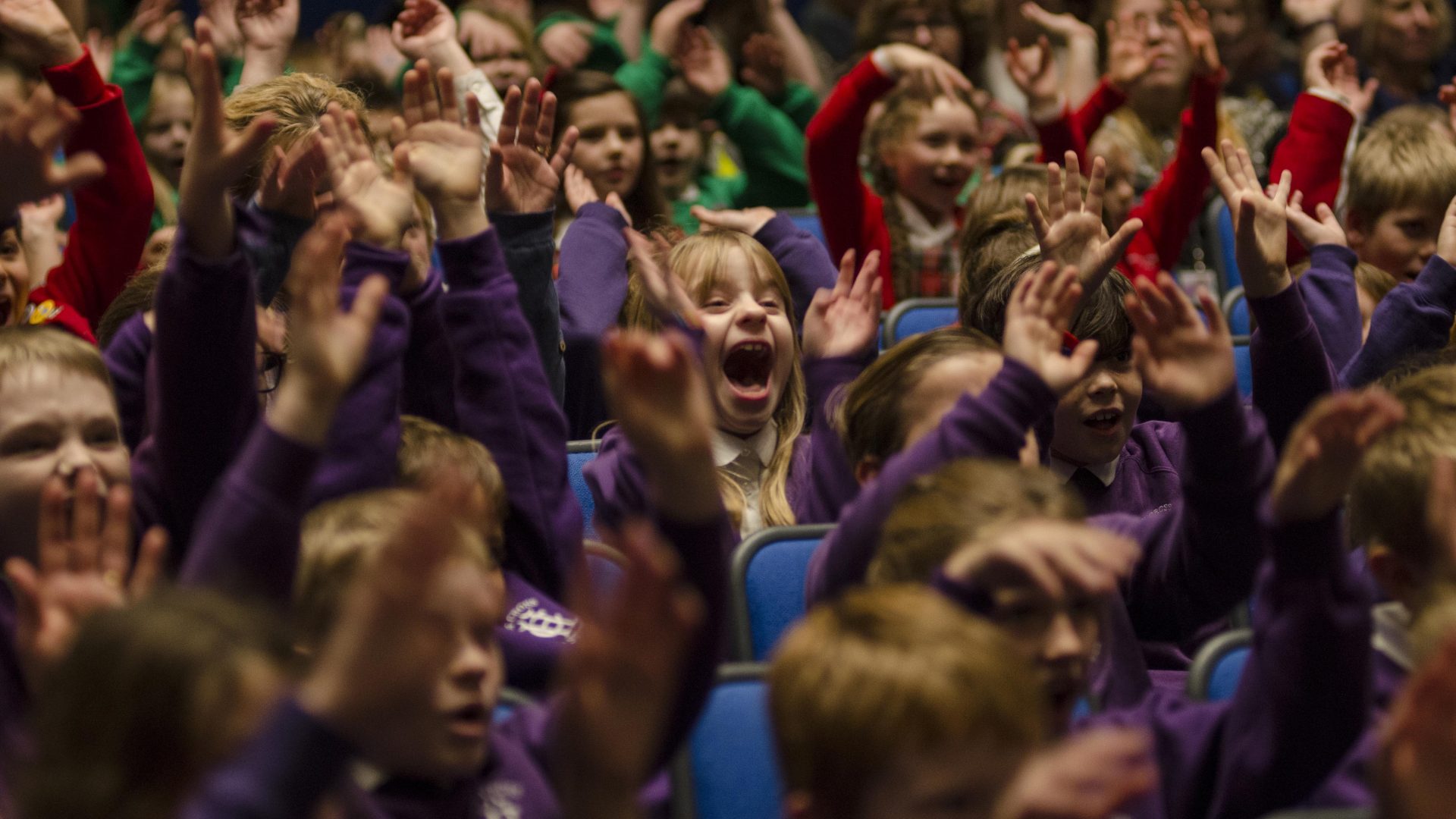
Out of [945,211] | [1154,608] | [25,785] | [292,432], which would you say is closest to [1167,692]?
[1154,608]

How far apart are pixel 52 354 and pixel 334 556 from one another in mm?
539

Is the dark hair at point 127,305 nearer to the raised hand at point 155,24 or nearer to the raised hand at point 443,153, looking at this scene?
the raised hand at point 443,153

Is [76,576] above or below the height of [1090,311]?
above

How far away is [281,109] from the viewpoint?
8.44ft

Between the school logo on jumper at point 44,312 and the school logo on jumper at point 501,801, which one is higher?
the school logo on jumper at point 501,801

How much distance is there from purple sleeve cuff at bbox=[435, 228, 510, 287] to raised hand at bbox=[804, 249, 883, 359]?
469 millimetres

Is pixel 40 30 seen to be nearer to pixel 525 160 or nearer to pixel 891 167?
pixel 525 160

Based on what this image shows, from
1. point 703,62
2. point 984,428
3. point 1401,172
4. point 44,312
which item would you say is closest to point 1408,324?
point 1401,172

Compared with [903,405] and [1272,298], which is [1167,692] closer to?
[903,405]

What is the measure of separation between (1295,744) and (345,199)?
54.3 inches

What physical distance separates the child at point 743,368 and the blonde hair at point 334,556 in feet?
2.44

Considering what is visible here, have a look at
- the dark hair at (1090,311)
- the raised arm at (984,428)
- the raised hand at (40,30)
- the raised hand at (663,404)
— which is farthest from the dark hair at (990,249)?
the raised hand at (40,30)

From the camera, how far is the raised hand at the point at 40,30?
268 centimetres

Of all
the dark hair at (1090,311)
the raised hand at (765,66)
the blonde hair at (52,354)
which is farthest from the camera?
the raised hand at (765,66)
